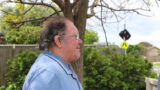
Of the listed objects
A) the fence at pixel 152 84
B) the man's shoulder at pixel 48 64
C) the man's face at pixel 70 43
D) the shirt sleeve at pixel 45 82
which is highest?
the man's face at pixel 70 43

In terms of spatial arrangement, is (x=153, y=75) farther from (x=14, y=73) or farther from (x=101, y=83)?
(x=14, y=73)

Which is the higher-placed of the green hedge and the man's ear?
the man's ear

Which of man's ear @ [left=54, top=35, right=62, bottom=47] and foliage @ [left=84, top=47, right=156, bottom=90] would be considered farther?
foliage @ [left=84, top=47, right=156, bottom=90]

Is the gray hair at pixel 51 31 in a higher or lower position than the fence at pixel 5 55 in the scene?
higher

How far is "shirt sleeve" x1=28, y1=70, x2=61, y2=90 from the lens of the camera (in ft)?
5.10

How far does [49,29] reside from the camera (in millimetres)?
1819

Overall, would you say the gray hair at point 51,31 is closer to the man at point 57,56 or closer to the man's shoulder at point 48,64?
the man at point 57,56

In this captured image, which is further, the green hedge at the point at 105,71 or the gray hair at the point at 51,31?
the green hedge at the point at 105,71

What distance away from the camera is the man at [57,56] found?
1614mm

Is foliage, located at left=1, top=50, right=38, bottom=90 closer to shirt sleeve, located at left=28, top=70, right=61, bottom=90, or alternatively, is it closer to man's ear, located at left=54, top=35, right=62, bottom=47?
man's ear, located at left=54, top=35, right=62, bottom=47

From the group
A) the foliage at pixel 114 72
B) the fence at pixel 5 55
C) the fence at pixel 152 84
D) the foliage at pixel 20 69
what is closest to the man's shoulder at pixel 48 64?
the fence at pixel 152 84

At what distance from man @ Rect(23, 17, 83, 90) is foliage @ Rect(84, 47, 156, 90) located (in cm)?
623

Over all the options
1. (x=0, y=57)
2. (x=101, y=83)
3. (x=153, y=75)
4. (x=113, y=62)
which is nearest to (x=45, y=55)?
(x=101, y=83)

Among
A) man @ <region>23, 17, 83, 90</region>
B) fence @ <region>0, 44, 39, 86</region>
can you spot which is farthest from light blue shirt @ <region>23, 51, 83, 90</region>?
fence @ <region>0, 44, 39, 86</region>
